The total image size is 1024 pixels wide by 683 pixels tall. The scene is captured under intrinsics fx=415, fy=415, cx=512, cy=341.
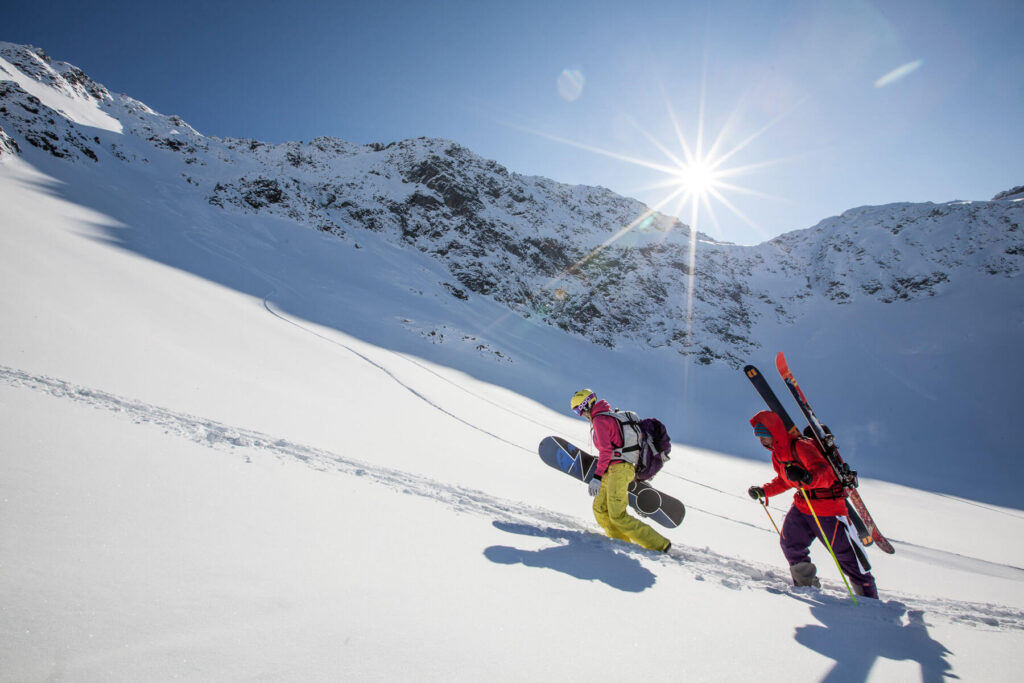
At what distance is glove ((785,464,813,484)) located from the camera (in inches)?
149

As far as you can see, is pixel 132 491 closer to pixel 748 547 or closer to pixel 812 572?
pixel 812 572

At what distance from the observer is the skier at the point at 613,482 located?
3.70 meters

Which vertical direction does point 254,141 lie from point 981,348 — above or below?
above

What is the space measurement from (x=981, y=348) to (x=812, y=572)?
124 ft

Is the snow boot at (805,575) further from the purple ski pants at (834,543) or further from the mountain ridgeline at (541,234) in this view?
the mountain ridgeline at (541,234)

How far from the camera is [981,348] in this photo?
91.5ft

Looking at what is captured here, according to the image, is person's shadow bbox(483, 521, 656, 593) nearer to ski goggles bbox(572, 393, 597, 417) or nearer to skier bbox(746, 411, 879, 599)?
ski goggles bbox(572, 393, 597, 417)

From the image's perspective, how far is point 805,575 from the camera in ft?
11.7

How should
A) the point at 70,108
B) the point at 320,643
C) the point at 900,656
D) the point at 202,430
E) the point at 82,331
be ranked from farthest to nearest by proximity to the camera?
the point at 70,108
the point at 82,331
the point at 202,430
the point at 900,656
the point at 320,643

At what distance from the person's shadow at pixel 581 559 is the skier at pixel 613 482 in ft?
1.56

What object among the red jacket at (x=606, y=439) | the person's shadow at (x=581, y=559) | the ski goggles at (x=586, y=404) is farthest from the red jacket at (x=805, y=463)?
the person's shadow at (x=581, y=559)

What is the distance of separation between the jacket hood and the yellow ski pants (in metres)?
1.41

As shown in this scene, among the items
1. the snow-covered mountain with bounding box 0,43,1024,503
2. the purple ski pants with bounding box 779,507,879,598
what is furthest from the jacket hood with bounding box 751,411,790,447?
the snow-covered mountain with bounding box 0,43,1024,503

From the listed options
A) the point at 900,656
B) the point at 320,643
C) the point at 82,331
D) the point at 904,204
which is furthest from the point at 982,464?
the point at 904,204
